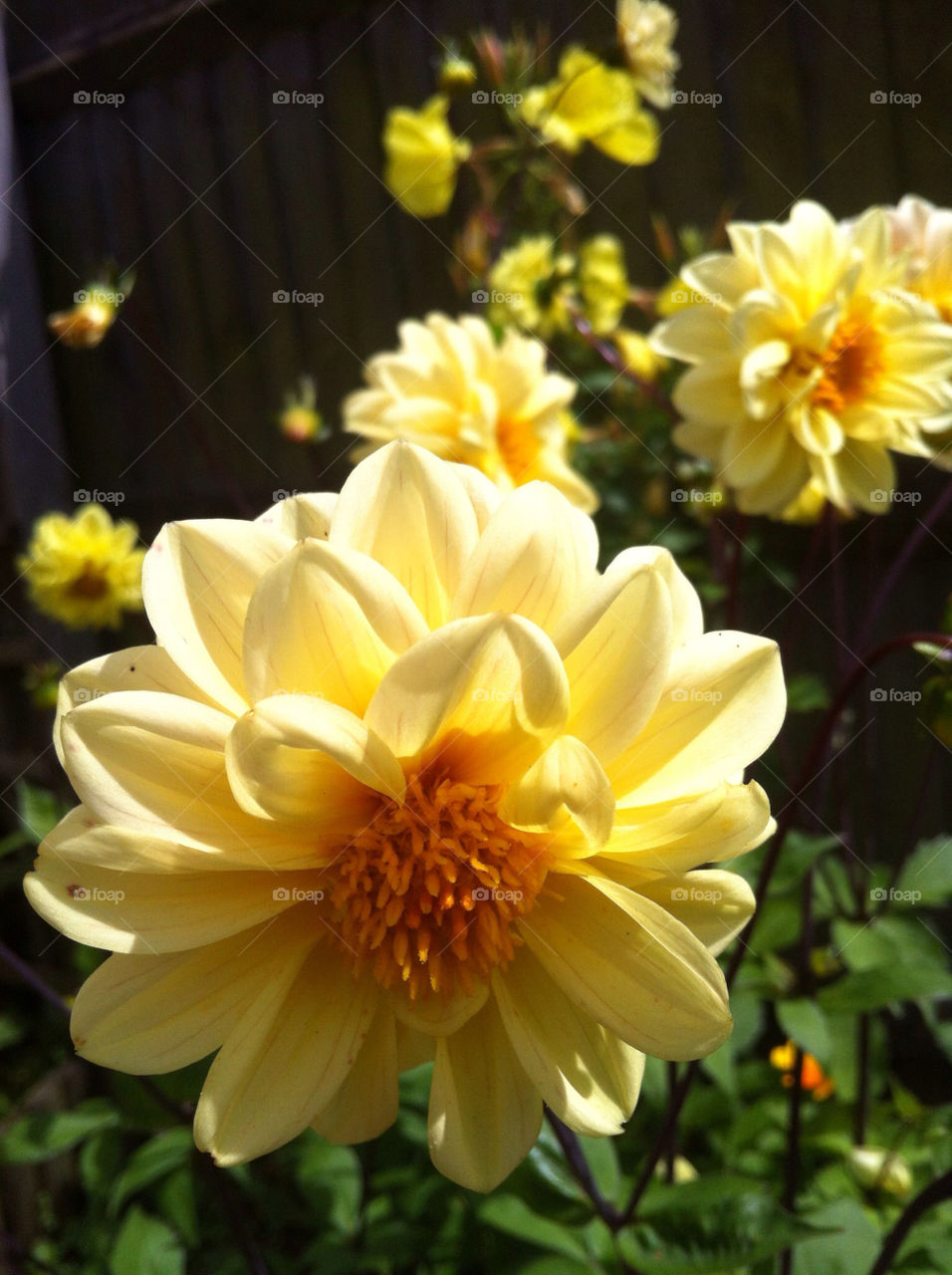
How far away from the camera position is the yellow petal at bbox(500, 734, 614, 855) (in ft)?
1.84

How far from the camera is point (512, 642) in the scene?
0.56 m

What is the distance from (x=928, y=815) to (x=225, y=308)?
2.42 m

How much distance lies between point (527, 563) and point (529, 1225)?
0.85 m

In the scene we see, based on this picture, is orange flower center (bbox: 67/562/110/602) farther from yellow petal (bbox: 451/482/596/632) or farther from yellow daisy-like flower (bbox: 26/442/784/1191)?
yellow petal (bbox: 451/482/596/632)

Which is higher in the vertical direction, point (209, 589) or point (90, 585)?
point (209, 589)

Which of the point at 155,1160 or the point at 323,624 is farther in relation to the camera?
the point at 155,1160

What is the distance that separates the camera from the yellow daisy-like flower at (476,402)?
4.23 ft

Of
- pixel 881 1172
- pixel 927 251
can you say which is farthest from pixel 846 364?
pixel 881 1172

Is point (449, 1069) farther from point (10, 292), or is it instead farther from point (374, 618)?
point (10, 292)

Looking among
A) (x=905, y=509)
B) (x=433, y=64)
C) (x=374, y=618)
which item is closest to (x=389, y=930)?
(x=374, y=618)

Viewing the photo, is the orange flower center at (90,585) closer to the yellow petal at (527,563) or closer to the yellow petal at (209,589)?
the yellow petal at (209,589)

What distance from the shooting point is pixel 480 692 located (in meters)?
0.60

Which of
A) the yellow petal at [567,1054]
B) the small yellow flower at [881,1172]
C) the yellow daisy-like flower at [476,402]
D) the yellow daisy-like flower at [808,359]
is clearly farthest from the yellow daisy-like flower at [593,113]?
the small yellow flower at [881,1172]

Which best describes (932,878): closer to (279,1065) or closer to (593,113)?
(279,1065)
